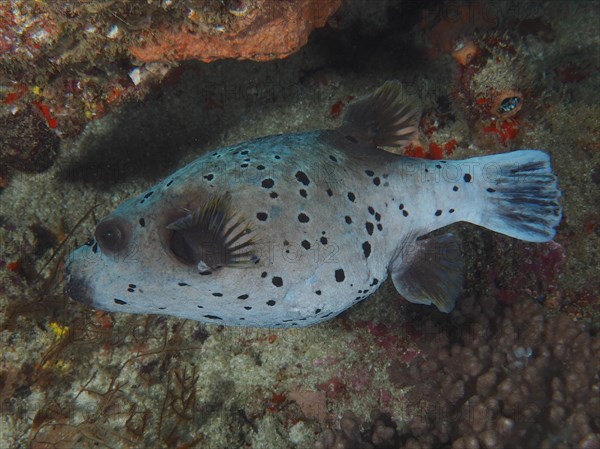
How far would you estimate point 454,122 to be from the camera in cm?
430

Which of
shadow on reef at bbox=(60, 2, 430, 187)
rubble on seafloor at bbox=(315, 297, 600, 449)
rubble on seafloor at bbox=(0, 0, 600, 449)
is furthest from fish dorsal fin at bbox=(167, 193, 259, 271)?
shadow on reef at bbox=(60, 2, 430, 187)

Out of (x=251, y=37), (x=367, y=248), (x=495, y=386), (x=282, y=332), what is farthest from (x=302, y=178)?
(x=495, y=386)

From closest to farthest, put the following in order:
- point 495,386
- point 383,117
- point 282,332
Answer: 1. point 383,117
2. point 495,386
3. point 282,332

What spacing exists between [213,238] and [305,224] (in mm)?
556

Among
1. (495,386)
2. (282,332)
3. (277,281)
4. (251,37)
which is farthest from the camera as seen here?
(282,332)

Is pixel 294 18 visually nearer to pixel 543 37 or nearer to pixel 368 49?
pixel 368 49

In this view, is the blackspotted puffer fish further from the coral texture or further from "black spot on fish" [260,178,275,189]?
the coral texture

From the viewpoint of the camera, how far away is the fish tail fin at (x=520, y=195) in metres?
2.97

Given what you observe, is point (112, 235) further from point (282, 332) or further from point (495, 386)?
point (495, 386)

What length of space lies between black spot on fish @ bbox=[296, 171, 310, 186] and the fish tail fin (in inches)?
49.9

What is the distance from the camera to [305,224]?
2561 millimetres

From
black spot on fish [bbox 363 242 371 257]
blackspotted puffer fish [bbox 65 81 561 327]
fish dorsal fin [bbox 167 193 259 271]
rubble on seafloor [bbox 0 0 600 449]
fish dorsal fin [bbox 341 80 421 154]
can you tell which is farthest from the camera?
rubble on seafloor [bbox 0 0 600 449]

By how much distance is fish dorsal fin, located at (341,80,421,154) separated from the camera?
307 cm

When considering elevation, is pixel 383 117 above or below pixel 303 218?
above
